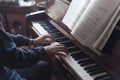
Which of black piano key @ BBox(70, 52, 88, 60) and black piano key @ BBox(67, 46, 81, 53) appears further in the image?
black piano key @ BBox(67, 46, 81, 53)

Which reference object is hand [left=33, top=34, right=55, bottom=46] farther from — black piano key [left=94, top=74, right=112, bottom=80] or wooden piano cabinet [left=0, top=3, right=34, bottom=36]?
wooden piano cabinet [left=0, top=3, right=34, bottom=36]

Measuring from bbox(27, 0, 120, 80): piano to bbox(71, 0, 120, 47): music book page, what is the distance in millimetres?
131

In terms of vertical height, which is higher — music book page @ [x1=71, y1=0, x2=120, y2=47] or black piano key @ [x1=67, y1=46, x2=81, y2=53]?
music book page @ [x1=71, y1=0, x2=120, y2=47]

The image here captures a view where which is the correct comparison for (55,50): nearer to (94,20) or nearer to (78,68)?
(78,68)

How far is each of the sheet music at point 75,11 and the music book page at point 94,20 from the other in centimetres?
8

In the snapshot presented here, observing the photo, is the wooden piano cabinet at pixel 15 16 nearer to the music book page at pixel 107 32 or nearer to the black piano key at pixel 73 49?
the black piano key at pixel 73 49

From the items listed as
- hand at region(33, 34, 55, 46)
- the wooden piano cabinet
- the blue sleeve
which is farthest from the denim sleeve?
the wooden piano cabinet

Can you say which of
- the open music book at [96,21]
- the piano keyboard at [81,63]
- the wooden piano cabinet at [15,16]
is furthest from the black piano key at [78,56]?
the wooden piano cabinet at [15,16]

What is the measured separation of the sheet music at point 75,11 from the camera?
4.73 feet

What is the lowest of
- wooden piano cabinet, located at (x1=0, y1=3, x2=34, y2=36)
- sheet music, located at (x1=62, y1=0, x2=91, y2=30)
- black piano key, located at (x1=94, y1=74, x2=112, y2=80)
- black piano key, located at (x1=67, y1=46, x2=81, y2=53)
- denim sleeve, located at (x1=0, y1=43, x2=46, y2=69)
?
wooden piano cabinet, located at (x1=0, y1=3, x2=34, y2=36)

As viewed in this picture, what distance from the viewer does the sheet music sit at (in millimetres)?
1442

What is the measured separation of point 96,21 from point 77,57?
1.03ft

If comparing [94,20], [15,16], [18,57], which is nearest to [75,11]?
[94,20]

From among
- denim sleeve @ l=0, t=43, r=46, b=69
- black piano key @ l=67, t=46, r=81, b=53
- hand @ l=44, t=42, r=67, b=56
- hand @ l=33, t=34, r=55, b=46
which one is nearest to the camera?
denim sleeve @ l=0, t=43, r=46, b=69
